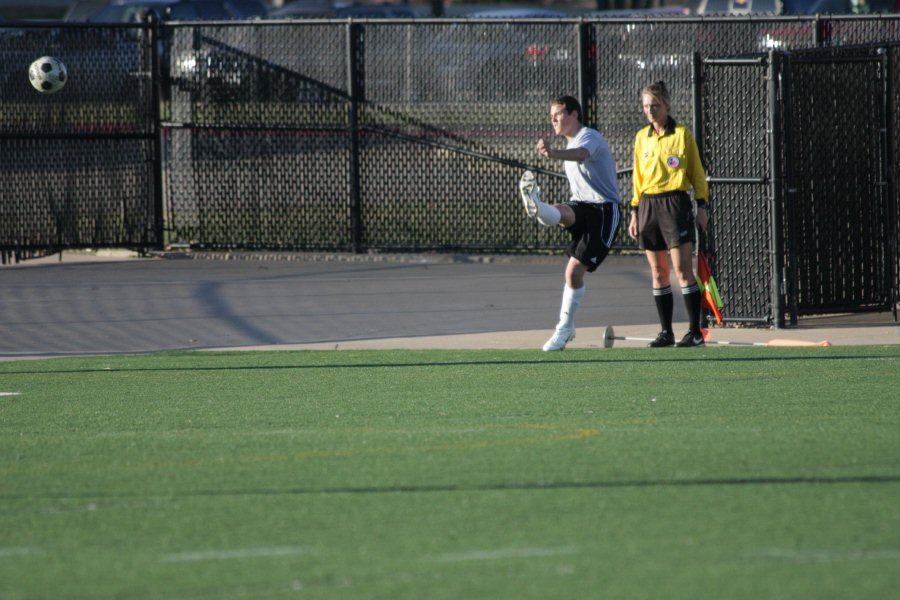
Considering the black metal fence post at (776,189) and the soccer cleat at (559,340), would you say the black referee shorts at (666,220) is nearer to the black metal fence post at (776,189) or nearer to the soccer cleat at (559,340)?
the soccer cleat at (559,340)

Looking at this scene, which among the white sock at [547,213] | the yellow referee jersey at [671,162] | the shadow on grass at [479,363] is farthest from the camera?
the yellow referee jersey at [671,162]

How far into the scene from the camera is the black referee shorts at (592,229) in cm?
998

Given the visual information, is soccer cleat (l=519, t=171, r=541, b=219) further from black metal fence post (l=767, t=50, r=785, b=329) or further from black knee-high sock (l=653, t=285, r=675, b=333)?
black metal fence post (l=767, t=50, r=785, b=329)

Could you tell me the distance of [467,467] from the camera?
622 cm

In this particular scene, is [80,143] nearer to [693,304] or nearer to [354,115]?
[354,115]

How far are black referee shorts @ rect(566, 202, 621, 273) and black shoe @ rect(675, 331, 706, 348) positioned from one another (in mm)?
876

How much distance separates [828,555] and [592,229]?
541 cm

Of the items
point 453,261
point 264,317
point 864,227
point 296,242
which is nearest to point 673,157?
point 864,227

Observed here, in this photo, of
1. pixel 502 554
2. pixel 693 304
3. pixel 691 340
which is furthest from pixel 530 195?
pixel 502 554

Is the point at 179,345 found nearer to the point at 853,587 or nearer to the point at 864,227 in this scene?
the point at 864,227

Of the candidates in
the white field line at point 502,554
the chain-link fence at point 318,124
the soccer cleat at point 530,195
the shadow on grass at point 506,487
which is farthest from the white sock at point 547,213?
the white field line at point 502,554

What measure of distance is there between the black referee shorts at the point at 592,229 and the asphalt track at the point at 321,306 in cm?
82

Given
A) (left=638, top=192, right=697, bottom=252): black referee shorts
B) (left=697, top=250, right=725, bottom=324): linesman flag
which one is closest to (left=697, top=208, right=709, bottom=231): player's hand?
(left=638, top=192, right=697, bottom=252): black referee shorts

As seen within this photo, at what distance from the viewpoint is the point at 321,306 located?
1254cm
